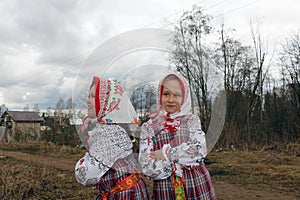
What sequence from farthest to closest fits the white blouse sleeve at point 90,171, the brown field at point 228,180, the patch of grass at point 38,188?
1. the brown field at point 228,180
2. the patch of grass at point 38,188
3. the white blouse sleeve at point 90,171

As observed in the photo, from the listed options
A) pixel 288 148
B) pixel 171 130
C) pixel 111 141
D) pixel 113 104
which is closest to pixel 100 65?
pixel 113 104

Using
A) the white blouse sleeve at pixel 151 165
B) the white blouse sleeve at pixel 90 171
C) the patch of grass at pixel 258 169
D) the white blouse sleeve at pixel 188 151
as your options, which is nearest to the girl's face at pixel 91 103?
the white blouse sleeve at pixel 90 171

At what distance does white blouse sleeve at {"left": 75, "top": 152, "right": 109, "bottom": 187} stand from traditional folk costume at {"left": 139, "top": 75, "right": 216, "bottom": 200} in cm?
26

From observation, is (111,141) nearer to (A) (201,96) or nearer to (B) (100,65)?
(B) (100,65)

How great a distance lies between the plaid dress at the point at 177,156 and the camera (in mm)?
2021

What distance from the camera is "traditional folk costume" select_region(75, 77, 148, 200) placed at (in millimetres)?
2010

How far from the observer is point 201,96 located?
2270 millimetres

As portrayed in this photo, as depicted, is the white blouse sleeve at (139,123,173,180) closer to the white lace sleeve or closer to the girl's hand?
the girl's hand

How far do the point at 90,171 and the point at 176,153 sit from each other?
553mm

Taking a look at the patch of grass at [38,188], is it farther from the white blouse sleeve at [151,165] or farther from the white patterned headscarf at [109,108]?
the white blouse sleeve at [151,165]

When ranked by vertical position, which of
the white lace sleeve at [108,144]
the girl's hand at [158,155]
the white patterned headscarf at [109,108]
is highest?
the white patterned headscarf at [109,108]

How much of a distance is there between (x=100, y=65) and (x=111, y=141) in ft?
1.64

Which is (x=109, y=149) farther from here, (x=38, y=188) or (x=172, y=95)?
(x=38, y=188)

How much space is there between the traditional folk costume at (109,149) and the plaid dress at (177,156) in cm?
13
